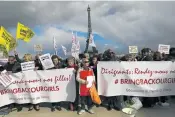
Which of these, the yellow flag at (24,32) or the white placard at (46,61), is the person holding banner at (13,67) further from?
the yellow flag at (24,32)

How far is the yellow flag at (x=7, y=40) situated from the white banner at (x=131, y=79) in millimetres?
3262

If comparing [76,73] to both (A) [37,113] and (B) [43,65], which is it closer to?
(B) [43,65]

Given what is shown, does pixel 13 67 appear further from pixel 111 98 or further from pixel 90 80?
pixel 111 98

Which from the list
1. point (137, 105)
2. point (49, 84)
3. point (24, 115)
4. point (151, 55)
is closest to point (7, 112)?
point (24, 115)

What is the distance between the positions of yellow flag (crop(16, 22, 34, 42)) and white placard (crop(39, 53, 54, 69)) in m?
2.16

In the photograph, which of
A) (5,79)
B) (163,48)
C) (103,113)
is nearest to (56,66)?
(5,79)

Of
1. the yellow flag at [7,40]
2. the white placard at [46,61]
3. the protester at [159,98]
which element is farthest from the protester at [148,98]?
the yellow flag at [7,40]

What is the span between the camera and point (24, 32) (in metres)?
11.3

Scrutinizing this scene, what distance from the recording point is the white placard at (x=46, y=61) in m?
9.37

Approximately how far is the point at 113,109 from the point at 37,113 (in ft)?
7.30

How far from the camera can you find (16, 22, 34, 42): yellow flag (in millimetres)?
11211

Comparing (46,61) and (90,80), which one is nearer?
(90,80)

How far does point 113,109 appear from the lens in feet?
30.6

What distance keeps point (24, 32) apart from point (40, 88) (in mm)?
2624
